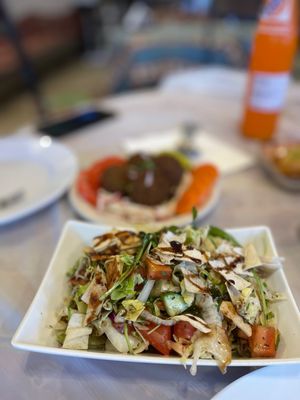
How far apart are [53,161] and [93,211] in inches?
10.2

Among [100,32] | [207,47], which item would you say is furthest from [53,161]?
[100,32]

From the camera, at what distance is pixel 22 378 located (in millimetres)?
444

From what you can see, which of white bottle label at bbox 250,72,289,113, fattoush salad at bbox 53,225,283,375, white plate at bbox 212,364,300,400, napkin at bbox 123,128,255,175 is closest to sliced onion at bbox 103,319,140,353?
fattoush salad at bbox 53,225,283,375

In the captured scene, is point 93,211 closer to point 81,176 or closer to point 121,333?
point 81,176

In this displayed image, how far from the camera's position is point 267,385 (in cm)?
40

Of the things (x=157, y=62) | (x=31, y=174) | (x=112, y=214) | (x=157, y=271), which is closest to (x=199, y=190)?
(x=112, y=214)

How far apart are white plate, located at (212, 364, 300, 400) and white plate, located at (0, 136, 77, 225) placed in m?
0.52

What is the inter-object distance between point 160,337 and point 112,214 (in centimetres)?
36

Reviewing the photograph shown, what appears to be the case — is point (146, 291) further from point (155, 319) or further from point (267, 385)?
point (267, 385)

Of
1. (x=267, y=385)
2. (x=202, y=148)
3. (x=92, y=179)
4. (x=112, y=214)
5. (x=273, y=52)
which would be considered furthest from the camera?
(x=202, y=148)

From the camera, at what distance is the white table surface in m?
0.43

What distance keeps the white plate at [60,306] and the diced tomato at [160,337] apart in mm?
13

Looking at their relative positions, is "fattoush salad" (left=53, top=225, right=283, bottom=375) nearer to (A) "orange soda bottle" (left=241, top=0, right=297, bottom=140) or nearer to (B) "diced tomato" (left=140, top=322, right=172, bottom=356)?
(B) "diced tomato" (left=140, top=322, right=172, bottom=356)

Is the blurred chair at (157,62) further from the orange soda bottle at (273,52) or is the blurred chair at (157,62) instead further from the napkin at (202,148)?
the orange soda bottle at (273,52)
